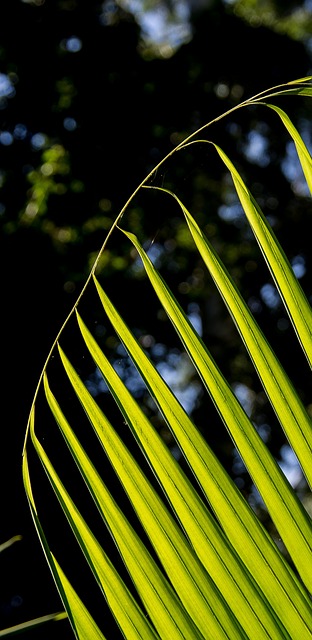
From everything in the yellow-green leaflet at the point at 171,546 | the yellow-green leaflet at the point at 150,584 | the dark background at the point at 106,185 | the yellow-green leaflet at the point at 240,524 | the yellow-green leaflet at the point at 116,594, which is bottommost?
the yellow-green leaflet at the point at 116,594

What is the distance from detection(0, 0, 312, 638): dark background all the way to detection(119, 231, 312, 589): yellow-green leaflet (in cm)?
327

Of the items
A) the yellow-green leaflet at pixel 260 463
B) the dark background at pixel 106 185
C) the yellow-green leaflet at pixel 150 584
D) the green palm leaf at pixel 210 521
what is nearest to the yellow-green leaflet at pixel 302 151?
the green palm leaf at pixel 210 521

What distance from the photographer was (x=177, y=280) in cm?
752

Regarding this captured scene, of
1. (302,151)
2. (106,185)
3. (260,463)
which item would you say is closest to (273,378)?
(260,463)

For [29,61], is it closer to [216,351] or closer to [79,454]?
[216,351]

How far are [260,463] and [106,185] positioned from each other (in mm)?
5719

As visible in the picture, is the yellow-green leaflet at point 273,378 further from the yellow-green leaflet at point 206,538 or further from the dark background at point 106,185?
the dark background at point 106,185

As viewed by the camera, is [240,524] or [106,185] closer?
[240,524]

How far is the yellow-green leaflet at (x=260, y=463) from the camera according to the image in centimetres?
60

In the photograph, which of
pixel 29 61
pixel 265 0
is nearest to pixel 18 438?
pixel 29 61

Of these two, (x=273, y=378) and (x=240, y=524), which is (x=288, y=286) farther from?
(x=240, y=524)

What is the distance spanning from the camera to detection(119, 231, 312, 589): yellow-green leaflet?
60 cm

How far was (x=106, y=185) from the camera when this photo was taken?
20.4 ft

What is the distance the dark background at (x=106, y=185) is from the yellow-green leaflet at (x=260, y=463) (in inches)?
129
